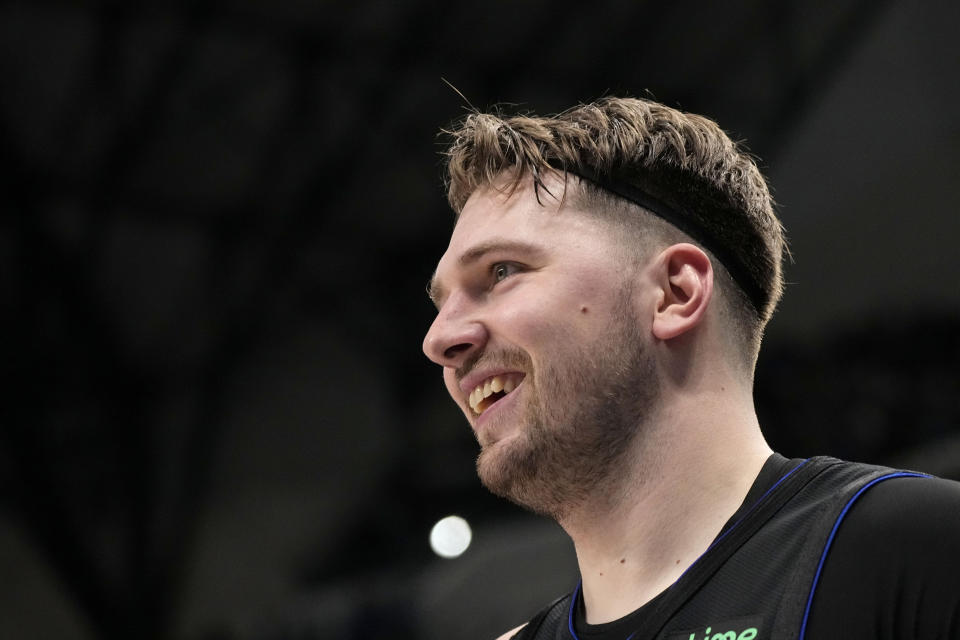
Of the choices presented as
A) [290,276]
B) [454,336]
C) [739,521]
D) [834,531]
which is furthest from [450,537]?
[834,531]

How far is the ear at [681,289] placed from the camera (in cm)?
149

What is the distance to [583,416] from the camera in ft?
4.74

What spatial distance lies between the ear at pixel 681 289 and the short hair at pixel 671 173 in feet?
0.22

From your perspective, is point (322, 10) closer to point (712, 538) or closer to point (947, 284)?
point (947, 284)

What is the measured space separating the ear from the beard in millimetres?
58

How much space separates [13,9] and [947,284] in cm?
485

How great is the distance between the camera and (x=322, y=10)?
5.21 metres

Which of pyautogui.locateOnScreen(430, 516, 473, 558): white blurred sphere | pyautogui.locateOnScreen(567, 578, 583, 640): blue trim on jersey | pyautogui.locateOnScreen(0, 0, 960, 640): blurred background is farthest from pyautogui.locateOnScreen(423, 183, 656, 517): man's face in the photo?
pyautogui.locateOnScreen(430, 516, 473, 558): white blurred sphere

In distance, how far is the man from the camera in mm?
1179

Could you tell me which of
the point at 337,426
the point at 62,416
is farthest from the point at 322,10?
the point at 62,416

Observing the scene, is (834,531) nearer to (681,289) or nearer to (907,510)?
(907,510)

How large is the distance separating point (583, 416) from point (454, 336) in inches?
10.4

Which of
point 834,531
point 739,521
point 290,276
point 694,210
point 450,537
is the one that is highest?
point 694,210

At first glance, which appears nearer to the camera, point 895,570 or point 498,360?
point 895,570
